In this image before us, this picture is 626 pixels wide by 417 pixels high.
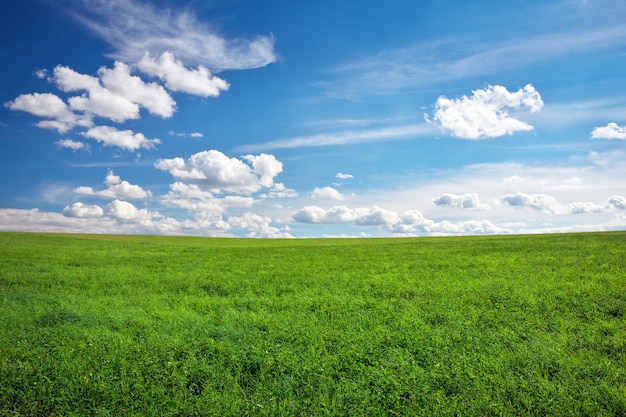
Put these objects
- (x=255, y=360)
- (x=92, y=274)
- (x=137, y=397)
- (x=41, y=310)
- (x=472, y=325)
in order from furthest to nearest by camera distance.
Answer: (x=92, y=274), (x=41, y=310), (x=472, y=325), (x=255, y=360), (x=137, y=397)

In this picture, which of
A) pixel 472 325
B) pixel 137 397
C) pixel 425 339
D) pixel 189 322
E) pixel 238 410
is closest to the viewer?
pixel 238 410

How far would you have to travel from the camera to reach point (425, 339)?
36.6 feet

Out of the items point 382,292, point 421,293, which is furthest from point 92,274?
point 421,293

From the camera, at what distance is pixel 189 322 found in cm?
1345

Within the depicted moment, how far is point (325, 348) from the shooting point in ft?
35.1

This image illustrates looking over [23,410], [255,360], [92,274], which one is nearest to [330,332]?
[255,360]

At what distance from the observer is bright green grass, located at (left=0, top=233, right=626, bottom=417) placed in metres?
8.36

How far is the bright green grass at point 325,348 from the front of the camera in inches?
329

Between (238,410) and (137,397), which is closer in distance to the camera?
(238,410)

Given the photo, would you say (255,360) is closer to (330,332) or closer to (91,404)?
(330,332)

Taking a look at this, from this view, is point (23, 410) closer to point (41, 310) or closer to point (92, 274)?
point (41, 310)

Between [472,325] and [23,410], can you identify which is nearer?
[23,410]

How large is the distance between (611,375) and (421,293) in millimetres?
7850

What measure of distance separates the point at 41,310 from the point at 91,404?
29.2 feet
